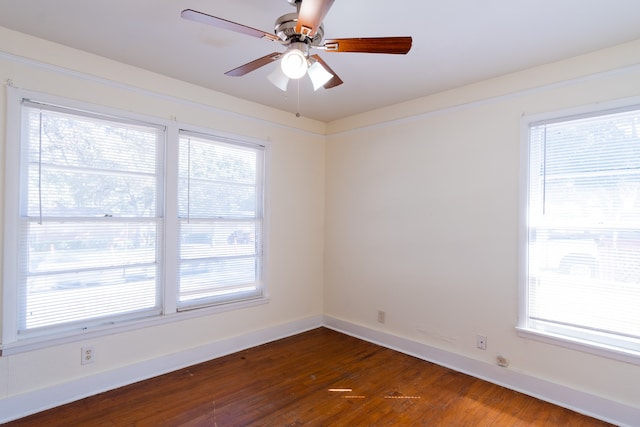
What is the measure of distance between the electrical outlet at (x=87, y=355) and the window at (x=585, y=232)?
11.5 feet

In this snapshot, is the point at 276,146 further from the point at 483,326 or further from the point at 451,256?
the point at 483,326

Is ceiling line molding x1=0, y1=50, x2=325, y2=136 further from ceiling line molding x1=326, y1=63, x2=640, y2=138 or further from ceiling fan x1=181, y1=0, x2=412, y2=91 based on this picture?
ceiling fan x1=181, y1=0, x2=412, y2=91

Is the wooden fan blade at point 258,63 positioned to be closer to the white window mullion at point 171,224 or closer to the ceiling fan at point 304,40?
the ceiling fan at point 304,40

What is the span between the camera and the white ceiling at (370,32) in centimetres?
206

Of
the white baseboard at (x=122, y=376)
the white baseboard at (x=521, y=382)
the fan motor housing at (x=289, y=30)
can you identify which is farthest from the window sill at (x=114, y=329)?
the fan motor housing at (x=289, y=30)

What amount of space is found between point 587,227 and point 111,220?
378 cm

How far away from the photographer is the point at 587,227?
2.60 metres

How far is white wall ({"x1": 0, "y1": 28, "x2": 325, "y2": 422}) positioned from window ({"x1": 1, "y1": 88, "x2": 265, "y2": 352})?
14 cm

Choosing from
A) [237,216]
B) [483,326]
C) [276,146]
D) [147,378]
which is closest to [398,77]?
[276,146]

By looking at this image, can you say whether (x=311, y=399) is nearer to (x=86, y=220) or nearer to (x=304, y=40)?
(x=86, y=220)

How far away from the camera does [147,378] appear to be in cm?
296

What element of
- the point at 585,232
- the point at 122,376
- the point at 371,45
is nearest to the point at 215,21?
the point at 371,45

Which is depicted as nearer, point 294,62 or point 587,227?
point 294,62

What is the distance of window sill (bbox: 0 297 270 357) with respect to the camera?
2406mm
